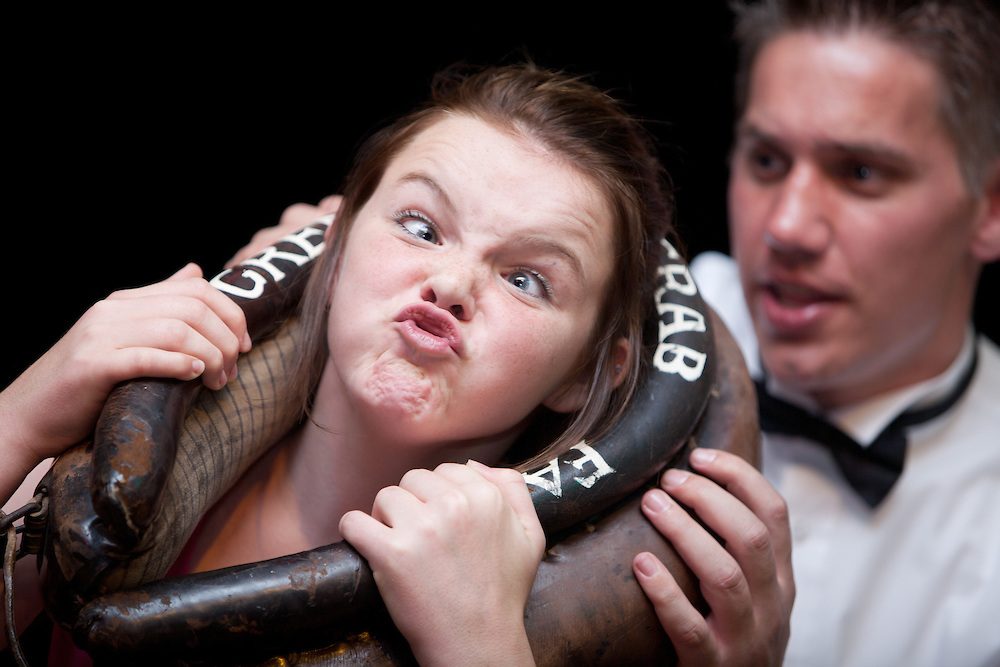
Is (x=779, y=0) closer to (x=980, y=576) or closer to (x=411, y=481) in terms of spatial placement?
(x=980, y=576)

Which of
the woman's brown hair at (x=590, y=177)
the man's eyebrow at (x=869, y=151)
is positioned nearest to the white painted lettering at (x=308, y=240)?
the woman's brown hair at (x=590, y=177)

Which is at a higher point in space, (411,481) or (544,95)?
(544,95)

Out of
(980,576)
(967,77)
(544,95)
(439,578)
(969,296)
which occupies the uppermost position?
(544,95)

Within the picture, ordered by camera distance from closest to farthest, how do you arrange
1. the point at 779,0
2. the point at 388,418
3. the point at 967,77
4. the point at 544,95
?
1. the point at 388,418
2. the point at 544,95
3. the point at 967,77
4. the point at 779,0

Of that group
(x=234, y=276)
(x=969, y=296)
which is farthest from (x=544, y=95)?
(x=969, y=296)

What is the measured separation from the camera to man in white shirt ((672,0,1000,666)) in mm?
1712

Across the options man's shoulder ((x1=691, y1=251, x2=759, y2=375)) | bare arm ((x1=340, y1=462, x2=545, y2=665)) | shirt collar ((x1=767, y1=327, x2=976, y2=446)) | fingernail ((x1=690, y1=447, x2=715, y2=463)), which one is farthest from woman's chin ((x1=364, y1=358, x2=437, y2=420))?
man's shoulder ((x1=691, y1=251, x2=759, y2=375))

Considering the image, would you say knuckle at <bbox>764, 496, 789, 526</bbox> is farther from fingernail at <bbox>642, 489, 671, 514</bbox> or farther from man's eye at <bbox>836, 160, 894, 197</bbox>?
man's eye at <bbox>836, 160, 894, 197</bbox>

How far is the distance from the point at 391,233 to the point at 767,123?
96 cm

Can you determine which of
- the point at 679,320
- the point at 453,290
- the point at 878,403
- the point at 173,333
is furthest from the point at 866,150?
the point at 173,333

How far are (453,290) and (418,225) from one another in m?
0.13

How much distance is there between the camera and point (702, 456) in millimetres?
1163

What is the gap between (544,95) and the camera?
1204 millimetres

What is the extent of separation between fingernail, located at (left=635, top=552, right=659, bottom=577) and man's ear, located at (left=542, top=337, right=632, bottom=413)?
0.23m
